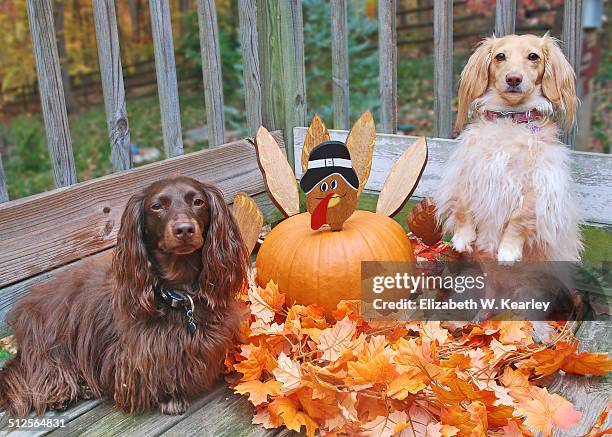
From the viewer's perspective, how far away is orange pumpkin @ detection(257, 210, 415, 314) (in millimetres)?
2455

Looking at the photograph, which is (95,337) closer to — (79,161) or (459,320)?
(459,320)

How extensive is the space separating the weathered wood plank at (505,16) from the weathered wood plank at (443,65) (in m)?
0.26

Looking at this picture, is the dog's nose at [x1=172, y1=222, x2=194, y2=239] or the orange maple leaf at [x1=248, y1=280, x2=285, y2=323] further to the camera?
the orange maple leaf at [x1=248, y1=280, x2=285, y2=323]

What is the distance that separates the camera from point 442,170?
3.07 meters

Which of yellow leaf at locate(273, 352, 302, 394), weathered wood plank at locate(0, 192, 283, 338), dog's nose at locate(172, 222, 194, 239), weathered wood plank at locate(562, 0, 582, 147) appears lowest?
yellow leaf at locate(273, 352, 302, 394)

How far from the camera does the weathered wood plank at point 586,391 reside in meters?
1.98

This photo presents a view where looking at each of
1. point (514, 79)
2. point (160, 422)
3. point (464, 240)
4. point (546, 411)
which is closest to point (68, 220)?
point (160, 422)

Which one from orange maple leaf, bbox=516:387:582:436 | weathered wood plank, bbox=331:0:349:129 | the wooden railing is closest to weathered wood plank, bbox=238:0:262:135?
the wooden railing

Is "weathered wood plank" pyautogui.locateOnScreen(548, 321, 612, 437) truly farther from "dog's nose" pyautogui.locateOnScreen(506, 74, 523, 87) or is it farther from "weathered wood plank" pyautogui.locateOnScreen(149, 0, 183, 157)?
"weathered wood plank" pyautogui.locateOnScreen(149, 0, 183, 157)

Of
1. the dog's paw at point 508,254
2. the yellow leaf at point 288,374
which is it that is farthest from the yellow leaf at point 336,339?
the dog's paw at point 508,254

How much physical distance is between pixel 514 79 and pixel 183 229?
1.35 metres

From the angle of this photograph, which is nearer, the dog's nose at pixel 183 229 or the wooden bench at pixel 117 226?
the dog's nose at pixel 183 229

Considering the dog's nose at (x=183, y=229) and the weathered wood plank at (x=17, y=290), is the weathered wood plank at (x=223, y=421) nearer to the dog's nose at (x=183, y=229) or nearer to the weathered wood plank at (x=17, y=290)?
the dog's nose at (x=183, y=229)

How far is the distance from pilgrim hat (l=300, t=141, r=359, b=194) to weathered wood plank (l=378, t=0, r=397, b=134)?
1063 millimetres
